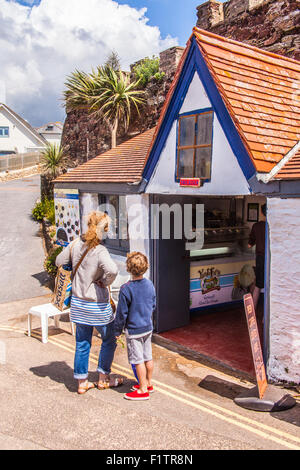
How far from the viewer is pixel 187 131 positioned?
22.2ft

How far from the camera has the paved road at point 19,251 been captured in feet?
37.5

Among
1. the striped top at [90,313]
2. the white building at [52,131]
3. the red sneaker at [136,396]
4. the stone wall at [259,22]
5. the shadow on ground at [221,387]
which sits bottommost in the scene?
the shadow on ground at [221,387]

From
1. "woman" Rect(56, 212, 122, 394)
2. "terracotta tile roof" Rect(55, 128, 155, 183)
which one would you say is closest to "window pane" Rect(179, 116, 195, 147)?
"terracotta tile roof" Rect(55, 128, 155, 183)

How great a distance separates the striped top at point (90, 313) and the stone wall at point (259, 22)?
959 cm

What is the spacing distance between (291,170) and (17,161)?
3305 centimetres

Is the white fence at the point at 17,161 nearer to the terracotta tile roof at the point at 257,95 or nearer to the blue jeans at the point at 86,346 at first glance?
the terracotta tile roof at the point at 257,95

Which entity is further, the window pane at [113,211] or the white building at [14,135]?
the white building at [14,135]

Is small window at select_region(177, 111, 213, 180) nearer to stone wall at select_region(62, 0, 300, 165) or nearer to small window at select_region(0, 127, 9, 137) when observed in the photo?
stone wall at select_region(62, 0, 300, 165)

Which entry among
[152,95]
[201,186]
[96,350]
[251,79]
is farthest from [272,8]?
[96,350]

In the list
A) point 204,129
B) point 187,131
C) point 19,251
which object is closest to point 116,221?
point 187,131

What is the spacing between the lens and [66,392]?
17.4ft

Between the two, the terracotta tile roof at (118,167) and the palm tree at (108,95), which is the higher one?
the palm tree at (108,95)

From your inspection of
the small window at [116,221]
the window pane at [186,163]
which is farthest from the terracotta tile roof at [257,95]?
the small window at [116,221]

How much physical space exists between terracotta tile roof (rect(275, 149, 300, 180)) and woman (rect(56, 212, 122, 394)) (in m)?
2.32
